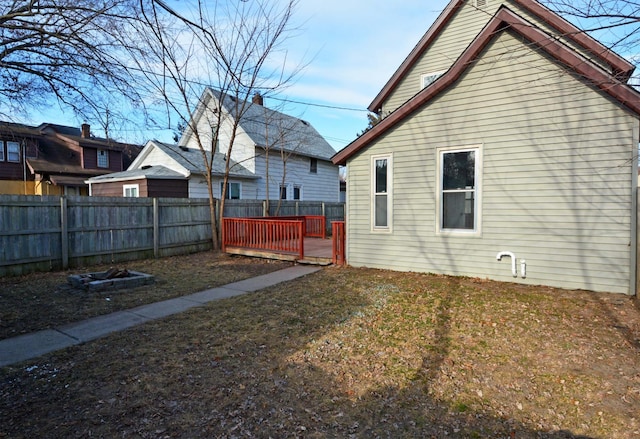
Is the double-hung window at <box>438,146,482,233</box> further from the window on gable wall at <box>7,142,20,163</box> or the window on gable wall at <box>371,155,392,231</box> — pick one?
the window on gable wall at <box>7,142,20,163</box>

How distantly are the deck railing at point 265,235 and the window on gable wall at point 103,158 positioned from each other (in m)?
21.1

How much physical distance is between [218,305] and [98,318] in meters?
1.71

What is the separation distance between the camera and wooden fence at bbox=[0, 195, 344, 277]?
8.13m

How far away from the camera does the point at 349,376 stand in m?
3.42

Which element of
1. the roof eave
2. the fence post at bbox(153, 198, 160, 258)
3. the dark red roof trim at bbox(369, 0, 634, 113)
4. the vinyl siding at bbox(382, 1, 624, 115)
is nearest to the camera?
the dark red roof trim at bbox(369, 0, 634, 113)

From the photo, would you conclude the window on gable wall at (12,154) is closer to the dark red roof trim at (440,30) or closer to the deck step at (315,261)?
the deck step at (315,261)

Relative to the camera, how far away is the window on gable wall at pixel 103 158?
2726 centimetres

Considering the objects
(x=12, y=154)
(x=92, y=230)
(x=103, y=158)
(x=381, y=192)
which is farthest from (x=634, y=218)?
(x=12, y=154)

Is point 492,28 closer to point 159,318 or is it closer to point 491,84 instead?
point 491,84

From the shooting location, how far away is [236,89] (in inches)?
448

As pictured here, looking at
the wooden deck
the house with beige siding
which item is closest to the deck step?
the wooden deck

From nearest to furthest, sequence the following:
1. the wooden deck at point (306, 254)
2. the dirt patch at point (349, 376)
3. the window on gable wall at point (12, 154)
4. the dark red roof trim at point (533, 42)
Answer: the dirt patch at point (349, 376) < the dark red roof trim at point (533, 42) < the wooden deck at point (306, 254) < the window on gable wall at point (12, 154)

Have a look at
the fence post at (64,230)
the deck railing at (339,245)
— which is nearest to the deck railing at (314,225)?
the deck railing at (339,245)

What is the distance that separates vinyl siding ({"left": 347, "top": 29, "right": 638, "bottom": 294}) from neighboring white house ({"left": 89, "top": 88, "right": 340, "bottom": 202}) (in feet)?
29.8
